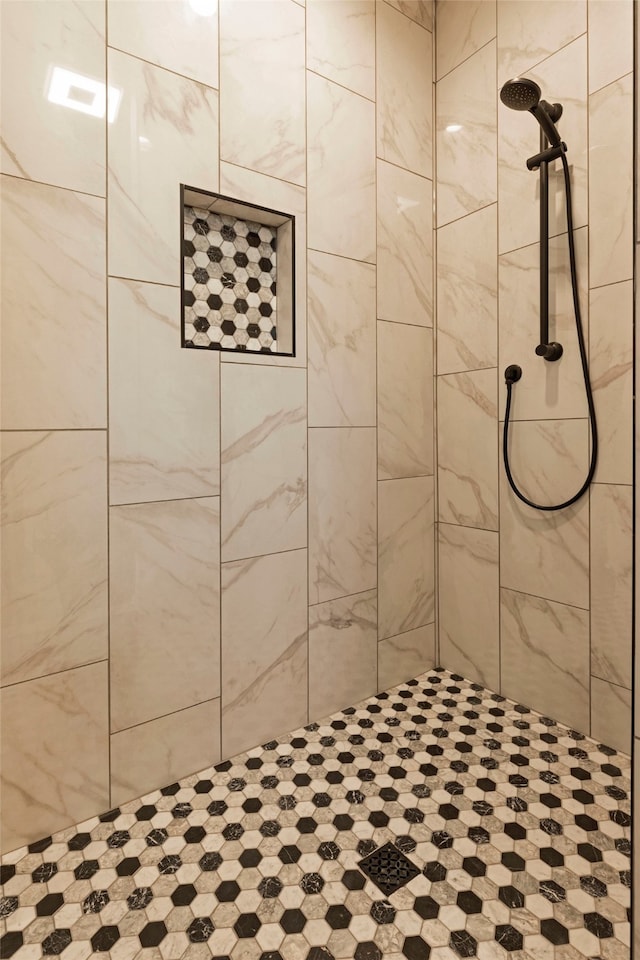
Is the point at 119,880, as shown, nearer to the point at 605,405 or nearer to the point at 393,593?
the point at 393,593

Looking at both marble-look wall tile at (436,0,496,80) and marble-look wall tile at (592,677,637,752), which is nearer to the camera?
marble-look wall tile at (592,677,637,752)

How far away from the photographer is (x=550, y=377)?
173cm

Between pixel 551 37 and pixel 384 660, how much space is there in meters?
2.12

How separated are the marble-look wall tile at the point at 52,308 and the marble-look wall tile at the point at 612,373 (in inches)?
54.5

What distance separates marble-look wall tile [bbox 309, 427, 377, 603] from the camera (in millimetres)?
1778

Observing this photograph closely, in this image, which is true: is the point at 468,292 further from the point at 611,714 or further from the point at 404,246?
the point at 611,714

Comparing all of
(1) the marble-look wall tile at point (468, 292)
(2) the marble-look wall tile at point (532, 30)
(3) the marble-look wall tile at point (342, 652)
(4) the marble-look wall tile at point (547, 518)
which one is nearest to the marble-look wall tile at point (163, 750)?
(3) the marble-look wall tile at point (342, 652)

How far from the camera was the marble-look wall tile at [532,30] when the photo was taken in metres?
1.62

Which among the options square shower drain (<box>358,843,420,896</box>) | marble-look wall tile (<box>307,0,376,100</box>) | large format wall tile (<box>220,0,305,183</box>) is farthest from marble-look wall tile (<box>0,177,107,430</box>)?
square shower drain (<box>358,843,420,896</box>)

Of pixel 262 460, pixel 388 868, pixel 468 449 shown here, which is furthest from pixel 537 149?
pixel 388 868

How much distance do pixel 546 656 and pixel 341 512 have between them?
83 centimetres

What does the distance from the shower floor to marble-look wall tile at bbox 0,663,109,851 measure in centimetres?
5

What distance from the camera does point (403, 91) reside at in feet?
6.45

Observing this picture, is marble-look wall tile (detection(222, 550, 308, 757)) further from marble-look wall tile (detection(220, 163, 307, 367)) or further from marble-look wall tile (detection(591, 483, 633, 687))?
marble-look wall tile (detection(591, 483, 633, 687))
